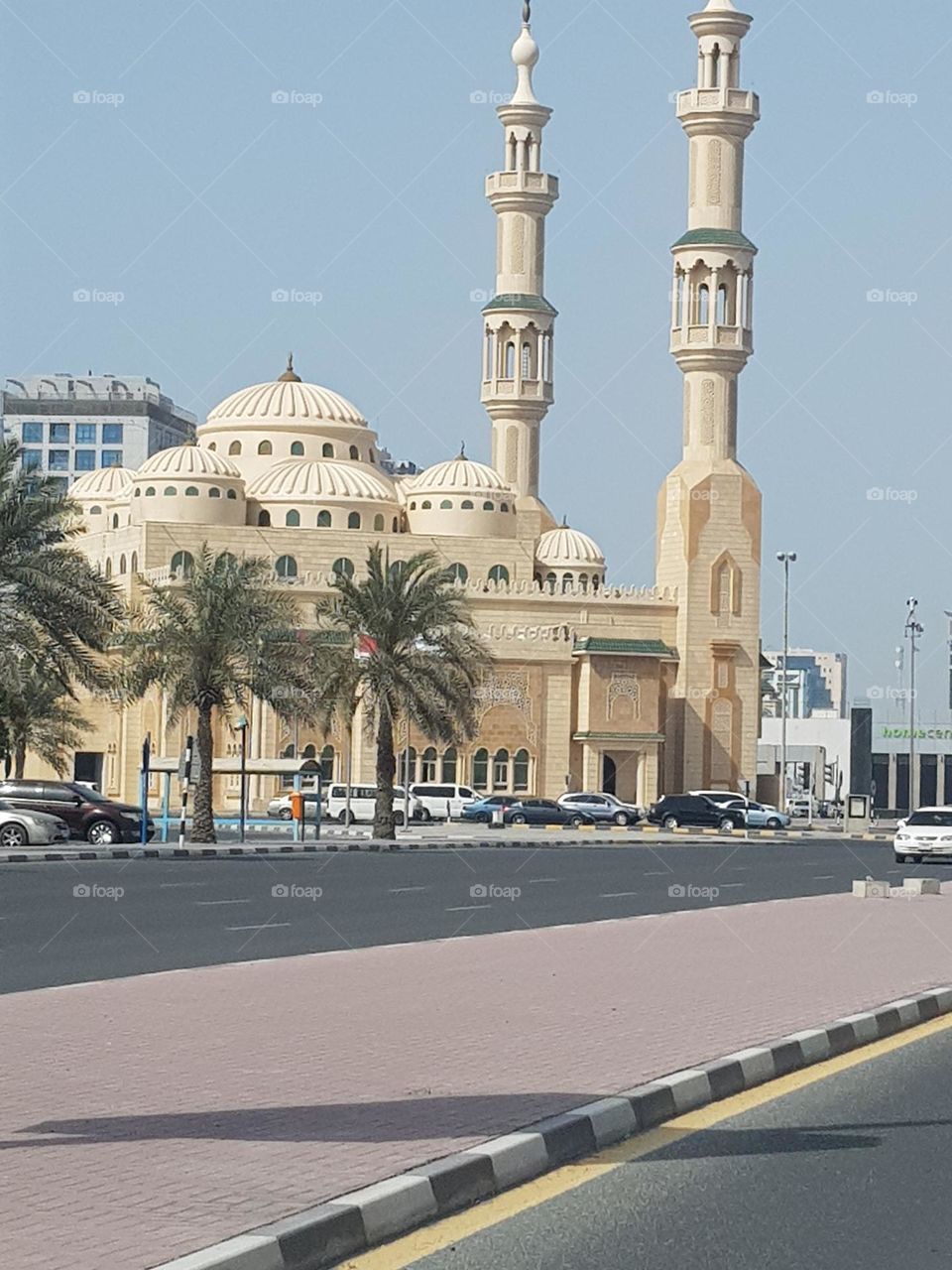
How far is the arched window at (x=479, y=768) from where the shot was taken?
77625 millimetres

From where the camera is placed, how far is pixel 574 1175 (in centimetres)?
726

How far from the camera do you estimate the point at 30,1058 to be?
9164 millimetres

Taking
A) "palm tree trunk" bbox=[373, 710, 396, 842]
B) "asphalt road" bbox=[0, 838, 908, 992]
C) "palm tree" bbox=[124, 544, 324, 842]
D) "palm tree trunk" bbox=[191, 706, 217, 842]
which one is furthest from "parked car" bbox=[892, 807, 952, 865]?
"palm tree trunk" bbox=[191, 706, 217, 842]

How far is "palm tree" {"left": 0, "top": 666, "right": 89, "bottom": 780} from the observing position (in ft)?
133

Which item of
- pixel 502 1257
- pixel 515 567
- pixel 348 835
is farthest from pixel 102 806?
pixel 515 567

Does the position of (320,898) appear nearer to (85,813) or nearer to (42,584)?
(42,584)

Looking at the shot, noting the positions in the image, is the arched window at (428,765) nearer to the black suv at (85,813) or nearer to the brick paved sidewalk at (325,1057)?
the black suv at (85,813)

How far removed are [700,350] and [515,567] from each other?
12703 millimetres

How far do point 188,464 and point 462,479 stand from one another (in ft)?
36.2

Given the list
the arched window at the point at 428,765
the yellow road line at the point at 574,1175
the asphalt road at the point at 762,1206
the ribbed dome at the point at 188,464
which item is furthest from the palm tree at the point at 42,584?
the ribbed dome at the point at 188,464

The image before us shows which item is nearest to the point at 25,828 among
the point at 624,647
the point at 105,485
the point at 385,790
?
the point at 385,790

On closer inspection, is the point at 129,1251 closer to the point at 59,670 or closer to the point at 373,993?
the point at 373,993

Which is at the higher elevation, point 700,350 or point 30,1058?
point 700,350

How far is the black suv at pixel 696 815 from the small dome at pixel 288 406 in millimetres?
28231
